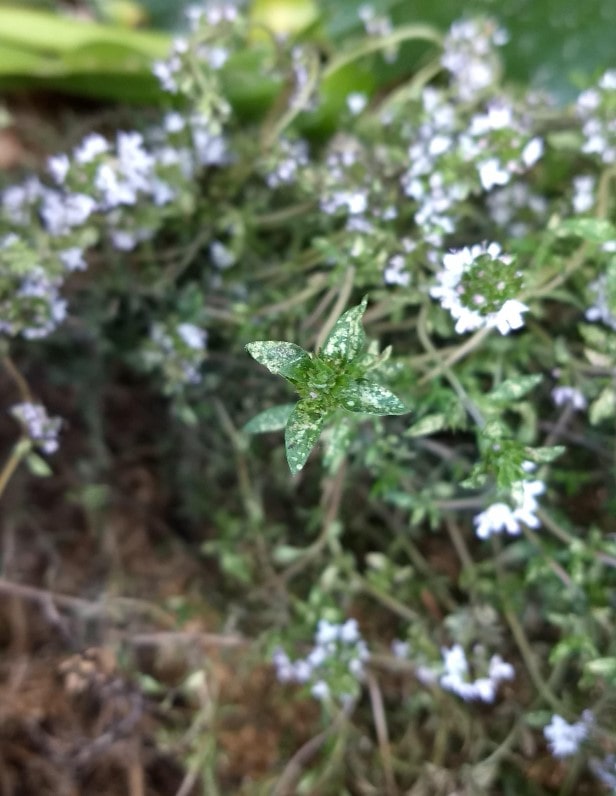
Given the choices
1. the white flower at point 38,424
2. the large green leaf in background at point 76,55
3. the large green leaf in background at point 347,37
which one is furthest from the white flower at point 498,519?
the large green leaf in background at point 76,55

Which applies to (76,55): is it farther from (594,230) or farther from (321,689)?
(321,689)

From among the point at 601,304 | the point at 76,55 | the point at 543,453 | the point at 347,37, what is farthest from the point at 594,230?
the point at 76,55

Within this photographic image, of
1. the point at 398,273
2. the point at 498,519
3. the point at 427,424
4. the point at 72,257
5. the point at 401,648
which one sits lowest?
the point at 401,648

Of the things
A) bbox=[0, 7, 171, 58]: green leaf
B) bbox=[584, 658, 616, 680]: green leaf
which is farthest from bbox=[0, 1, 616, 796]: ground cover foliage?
bbox=[0, 7, 171, 58]: green leaf

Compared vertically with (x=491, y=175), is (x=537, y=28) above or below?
above

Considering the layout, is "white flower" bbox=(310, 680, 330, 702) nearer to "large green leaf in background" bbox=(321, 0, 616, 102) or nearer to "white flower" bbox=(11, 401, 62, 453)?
"white flower" bbox=(11, 401, 62, 453)

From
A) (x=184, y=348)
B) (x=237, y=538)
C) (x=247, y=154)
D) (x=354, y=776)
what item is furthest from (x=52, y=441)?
(x=354, y=776)
